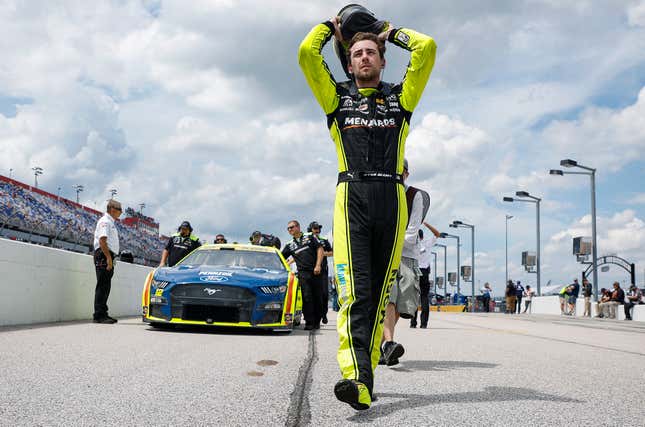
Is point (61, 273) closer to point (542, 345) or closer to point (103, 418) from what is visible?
point (542, 345)

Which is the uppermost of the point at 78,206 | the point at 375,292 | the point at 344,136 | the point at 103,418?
the point at 78,206

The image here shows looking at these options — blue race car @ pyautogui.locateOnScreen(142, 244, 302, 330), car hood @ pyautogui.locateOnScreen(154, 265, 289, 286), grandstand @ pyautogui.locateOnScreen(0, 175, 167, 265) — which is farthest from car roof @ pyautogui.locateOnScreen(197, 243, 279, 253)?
grandstand @ pyautogui.locateOnScreen(0, 175, 167, 265)

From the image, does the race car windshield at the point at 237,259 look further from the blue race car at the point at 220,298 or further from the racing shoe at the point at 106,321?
the racing shoe at the point at 106,321

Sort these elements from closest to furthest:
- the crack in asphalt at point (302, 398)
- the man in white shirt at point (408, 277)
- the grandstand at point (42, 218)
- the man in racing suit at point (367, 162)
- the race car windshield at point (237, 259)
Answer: the crack in asphalt at point (302, 398)
the man in racing suit at point (367, 162)
the man in white shirt at point (408, 277)
the race car windshield at point (237, 259)
the grandstand at point (42, 218)

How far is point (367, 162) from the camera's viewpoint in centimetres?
348

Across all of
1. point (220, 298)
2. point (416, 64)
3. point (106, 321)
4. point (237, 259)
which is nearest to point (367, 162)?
point (416, 64)

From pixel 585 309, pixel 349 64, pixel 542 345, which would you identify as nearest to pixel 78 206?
pixel 585 309

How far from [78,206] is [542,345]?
1586 inches

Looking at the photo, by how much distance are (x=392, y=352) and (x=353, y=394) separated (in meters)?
2.04

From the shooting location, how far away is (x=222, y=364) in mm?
4922

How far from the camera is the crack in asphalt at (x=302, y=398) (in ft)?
9.62

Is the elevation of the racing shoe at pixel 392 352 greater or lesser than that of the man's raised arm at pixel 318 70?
lesser

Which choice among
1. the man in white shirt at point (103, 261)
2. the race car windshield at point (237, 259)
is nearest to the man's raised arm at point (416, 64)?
the race car windshield at point (237, 259)

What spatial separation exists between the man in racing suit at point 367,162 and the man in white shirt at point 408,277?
5.49ft
